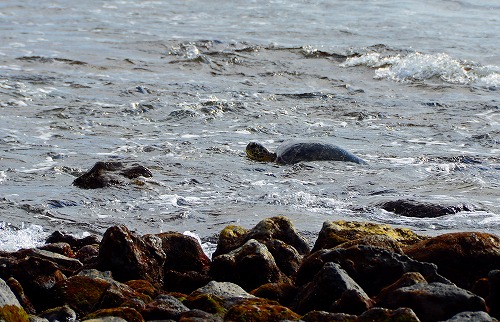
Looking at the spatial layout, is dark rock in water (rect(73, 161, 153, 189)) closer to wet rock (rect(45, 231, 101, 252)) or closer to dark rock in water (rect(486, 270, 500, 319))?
wet rock (rect(45, 231, 101, 252))

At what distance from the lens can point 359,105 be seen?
43.4 feet

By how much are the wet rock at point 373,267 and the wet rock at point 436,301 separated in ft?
1.60

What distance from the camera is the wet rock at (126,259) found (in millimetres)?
5391

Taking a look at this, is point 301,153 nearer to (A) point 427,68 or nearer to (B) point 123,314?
(B) point 123,314

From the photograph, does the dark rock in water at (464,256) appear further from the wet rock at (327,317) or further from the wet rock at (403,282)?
the wet rock at (327,317)

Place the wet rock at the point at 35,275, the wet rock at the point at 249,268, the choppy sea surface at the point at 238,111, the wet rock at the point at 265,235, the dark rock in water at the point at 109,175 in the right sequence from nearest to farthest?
1. the wet rock at the point at 35,275
2. the wet rock at the point at 249,268
3. the wet rock at the point at 265,235
4. the choppy sea surface at the point at 238,111
5. the dark rock in water at the point at 109,175

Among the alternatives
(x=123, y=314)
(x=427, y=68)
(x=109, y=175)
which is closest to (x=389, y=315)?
(x=123, y=314)

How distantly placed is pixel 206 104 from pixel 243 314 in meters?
8.58

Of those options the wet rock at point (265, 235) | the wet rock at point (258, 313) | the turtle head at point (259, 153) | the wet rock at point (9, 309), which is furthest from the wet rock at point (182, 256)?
the turtle head at point (259, 153)

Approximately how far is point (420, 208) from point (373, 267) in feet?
9.84

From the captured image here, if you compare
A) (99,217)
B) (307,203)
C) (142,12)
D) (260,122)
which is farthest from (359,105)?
(142,12)

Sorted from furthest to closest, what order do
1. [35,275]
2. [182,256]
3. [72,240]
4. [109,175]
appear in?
[109,175]
[72,240]
[182,256]
[35,275]

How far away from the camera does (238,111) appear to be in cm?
1254

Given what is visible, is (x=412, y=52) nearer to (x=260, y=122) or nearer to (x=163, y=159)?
(x=260, y=122)
